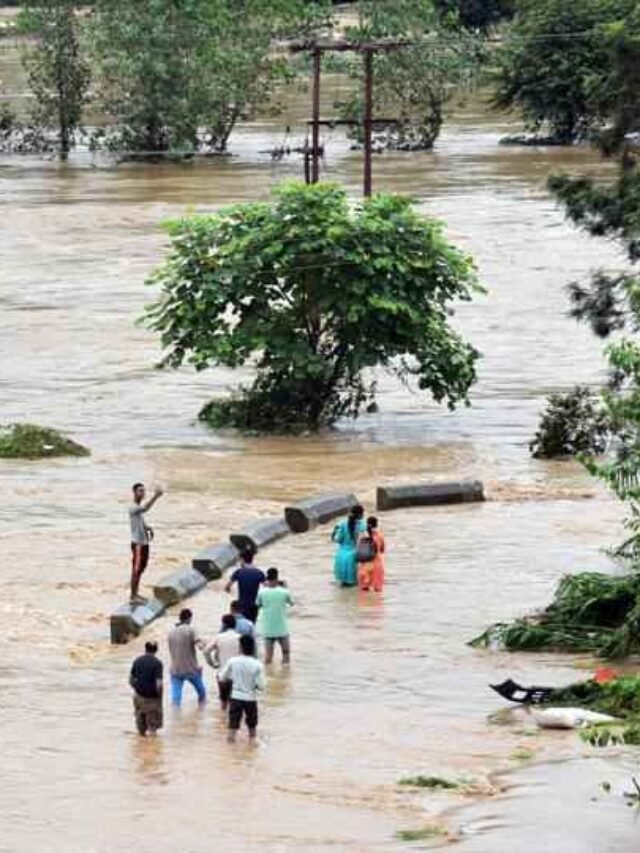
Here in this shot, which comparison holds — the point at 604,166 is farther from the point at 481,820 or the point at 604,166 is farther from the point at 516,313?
the point at 481,820

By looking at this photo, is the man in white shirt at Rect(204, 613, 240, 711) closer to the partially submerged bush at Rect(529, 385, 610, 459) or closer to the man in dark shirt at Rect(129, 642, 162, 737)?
the man in dark shirt at Rect(129, 642, 162, 737)

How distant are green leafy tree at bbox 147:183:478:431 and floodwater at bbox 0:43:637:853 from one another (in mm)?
1023

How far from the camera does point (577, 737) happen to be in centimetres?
2033

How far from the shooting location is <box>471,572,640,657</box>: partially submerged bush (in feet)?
77.7

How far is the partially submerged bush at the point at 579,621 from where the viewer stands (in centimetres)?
2367

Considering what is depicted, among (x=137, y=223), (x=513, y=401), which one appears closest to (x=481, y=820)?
(x=513, y=401)

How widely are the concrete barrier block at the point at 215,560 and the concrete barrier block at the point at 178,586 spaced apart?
16cm

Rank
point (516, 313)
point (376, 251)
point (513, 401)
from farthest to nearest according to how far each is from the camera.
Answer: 1. point (516, 313)
2. point (513, 401)
3. point (376, 251)

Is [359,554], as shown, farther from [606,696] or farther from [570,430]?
[570,430]

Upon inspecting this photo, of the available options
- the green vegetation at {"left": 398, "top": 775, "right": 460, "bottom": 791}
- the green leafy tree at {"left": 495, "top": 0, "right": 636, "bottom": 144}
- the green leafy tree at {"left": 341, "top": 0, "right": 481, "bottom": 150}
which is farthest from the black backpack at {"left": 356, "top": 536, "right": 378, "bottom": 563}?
the green leafy tree at {"left": 495, "top": 0, "right": 636, "bottom": 144}

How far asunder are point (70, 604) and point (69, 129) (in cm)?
6333

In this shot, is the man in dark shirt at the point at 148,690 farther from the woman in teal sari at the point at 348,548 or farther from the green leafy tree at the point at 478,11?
the green leafy tree at the point at 478,11

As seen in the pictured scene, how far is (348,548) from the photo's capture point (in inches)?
1026

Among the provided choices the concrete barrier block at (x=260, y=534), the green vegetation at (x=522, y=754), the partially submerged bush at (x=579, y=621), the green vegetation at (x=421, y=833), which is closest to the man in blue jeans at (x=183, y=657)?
the green vegetation at (x=522, y=754)
